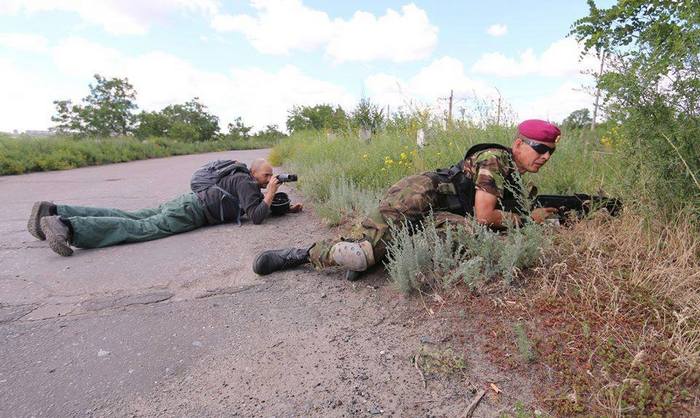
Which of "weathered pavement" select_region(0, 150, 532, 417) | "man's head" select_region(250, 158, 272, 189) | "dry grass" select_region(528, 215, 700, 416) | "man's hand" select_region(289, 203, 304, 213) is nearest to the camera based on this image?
"dry grass" select_region(528, 215, 700, 416)

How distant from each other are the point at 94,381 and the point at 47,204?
2.78 metres

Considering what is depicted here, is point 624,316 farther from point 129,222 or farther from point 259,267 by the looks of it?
point 129,222

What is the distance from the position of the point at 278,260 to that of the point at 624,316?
2252mm

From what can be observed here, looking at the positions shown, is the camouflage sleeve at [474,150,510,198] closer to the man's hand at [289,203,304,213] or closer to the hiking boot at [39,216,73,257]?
the man's hand at [289,203,304,213]

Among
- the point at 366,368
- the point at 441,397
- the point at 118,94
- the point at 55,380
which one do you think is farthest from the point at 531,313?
the point at 118,94

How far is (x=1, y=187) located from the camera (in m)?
7.91

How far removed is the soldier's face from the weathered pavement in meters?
1.32

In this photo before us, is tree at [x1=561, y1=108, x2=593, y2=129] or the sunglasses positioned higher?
tree at [x1=561, y1=108, x2=593, y2=129]

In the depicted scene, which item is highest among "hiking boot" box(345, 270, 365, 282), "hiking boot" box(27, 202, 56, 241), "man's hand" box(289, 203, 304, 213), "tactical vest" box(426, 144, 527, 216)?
"tactical vest" box(426, 144, 527, 216)

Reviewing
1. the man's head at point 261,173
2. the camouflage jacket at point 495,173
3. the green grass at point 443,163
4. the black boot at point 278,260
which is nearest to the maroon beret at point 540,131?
the camouflage jacket at point 495,173

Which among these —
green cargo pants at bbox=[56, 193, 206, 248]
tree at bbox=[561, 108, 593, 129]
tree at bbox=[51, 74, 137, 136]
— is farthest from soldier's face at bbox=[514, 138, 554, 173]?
tree at bbox=[51, 74, 137, 136]

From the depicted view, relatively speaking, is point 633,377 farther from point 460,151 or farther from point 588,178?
point 460,151

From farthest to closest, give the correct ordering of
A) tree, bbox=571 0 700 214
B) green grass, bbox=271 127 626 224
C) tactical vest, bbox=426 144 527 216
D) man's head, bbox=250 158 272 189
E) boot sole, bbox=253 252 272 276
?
1. man's head, bbox=250 158 272 189
2. green grass, bbox=271 127 626 224
3. boot sole, bbox=253 252 272 276
4. tactical vest, bbox=426 144 527 216
5. tree, bbox=571 0 700 214

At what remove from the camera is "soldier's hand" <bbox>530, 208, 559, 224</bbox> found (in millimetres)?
2736
